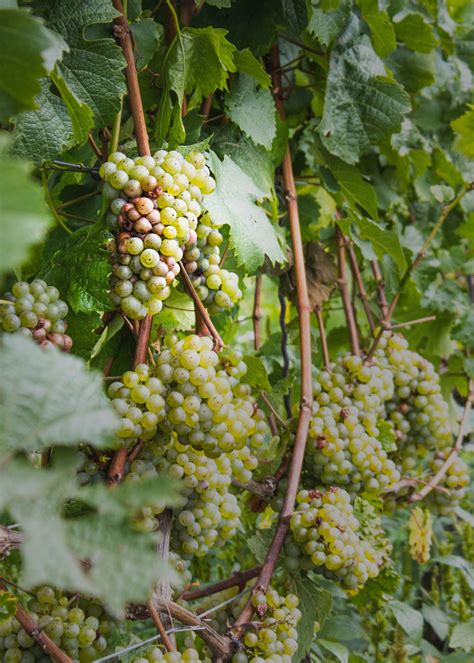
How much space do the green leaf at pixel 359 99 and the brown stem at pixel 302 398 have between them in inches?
3.9

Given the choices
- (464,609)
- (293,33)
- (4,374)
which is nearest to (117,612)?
(4,374)

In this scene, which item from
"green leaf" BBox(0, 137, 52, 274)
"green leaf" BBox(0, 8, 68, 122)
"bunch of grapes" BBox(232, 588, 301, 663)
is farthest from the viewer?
"bunch of grapes" BBox(232, 588, 301, 663)

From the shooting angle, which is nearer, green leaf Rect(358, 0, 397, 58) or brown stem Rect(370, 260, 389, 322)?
green leaf Rect(358, 0, 397, 58)

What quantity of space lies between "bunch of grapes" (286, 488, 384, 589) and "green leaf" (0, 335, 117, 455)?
0.52 m

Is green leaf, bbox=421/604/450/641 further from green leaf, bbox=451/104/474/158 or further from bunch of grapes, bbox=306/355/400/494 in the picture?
green leaf, bbox=451/104/474/158

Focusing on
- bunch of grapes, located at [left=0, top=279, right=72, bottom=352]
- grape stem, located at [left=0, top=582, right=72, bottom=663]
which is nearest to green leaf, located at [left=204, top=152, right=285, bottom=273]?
bunch of grapes, located at [left=0, top=279, right=72, bottom=352]

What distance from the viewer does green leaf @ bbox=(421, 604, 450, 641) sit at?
1385 millimetres

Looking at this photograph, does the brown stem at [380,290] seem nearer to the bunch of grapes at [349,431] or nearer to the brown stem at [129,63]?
the bunch of grapes at [349,431]

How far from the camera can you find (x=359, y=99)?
1.09 metres

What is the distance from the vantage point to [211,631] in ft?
2.45

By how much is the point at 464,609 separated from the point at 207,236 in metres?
0.96

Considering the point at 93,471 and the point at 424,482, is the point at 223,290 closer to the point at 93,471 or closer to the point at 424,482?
the point at 93,471

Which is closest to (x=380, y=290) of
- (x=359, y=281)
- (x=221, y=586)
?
(x=359, y=281)

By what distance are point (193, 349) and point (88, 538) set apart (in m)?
0.38
